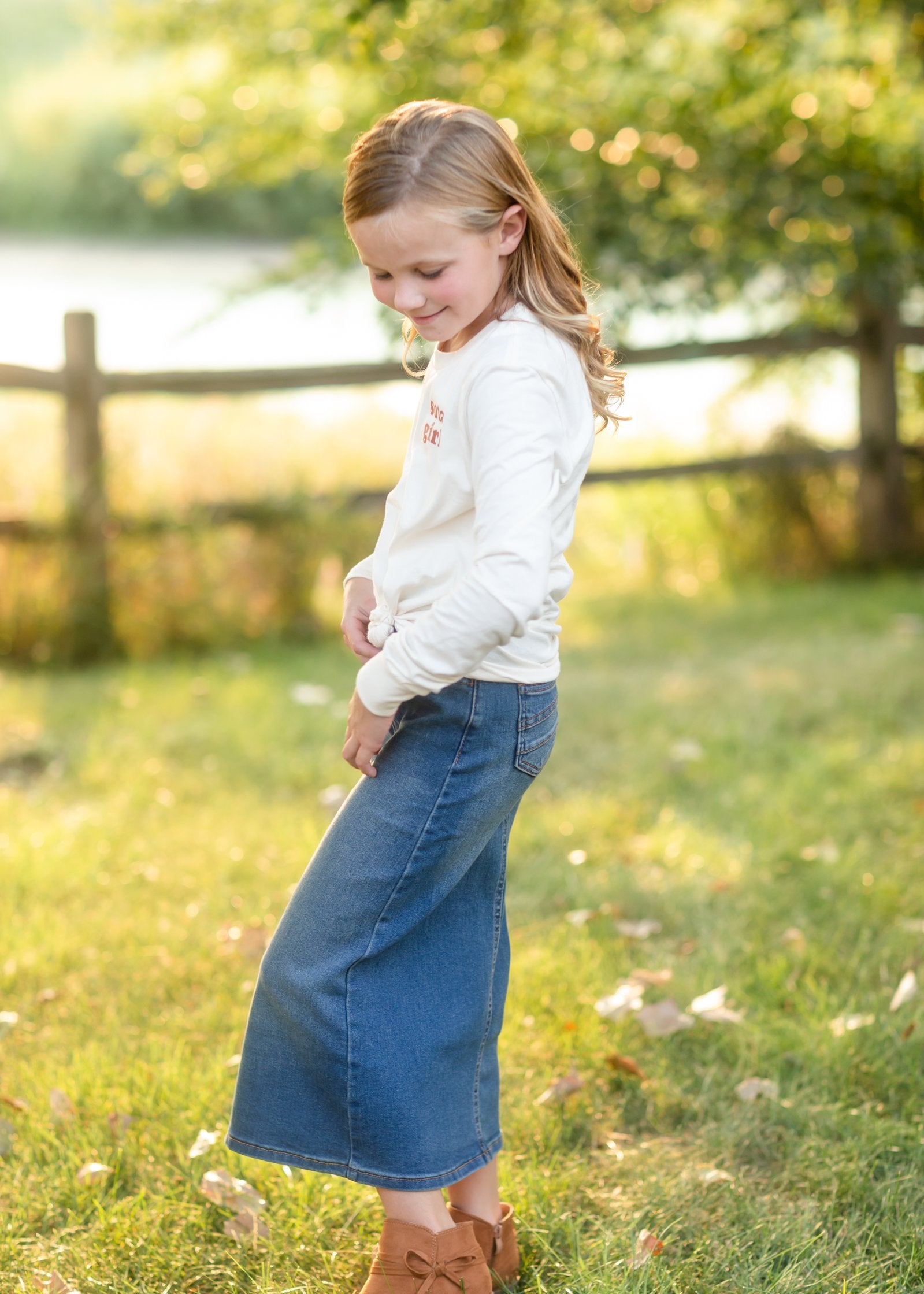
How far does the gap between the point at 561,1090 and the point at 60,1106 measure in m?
0.89

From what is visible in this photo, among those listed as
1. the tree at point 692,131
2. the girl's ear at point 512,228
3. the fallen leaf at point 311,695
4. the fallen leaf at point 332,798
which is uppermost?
the tree at point 692,131

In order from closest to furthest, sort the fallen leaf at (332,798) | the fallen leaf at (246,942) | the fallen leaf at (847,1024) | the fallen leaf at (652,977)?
the fallen leaf at (847,1024), the fallen leaf at (652,977), the fallen leaf at (246,942), the fallen leaf at (332,798)

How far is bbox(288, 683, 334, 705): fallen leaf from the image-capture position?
192 inches

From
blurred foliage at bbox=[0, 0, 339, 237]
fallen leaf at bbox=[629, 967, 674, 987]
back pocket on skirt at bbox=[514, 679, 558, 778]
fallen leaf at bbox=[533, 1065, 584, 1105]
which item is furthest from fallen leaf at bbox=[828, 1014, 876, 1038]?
blurred foliage at bbox=[0, 0, 339, 237]

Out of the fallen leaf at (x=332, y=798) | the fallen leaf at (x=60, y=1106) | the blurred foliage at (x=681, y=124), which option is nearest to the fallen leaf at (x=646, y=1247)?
the fallen leaf at (x=60, y=1106)

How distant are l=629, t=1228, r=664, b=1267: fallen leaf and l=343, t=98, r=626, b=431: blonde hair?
1254 mm

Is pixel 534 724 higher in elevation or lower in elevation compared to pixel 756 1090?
→ higher

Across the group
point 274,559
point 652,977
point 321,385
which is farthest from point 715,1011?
point 321,385

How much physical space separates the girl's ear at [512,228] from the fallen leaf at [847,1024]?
1.64 m

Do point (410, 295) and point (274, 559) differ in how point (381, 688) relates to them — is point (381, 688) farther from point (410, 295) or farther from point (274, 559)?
point (274, 559)

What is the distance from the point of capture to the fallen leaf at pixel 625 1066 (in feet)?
7.88

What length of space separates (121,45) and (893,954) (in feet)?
23.4

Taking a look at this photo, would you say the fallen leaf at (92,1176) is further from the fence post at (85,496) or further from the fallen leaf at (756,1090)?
the fence post at (85,496)

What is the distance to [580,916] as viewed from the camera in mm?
3027
